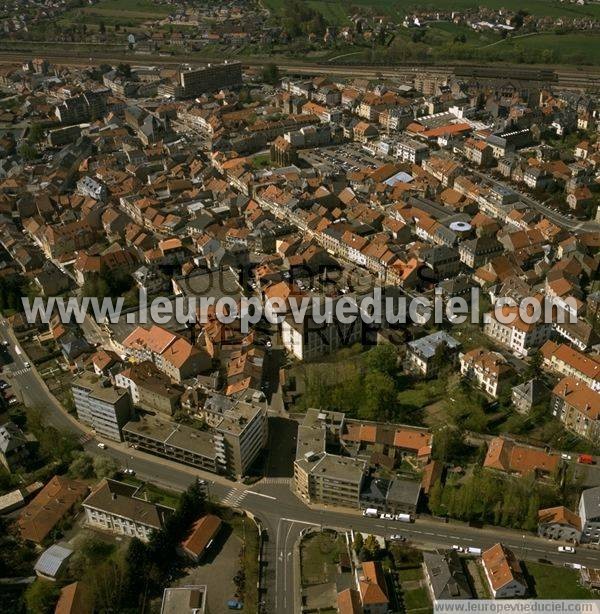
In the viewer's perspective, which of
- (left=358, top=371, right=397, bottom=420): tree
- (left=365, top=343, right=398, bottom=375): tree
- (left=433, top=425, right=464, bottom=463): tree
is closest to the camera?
(left=433, top=425, right=464, bottom=463): tree

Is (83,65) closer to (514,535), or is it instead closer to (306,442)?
(306,442)

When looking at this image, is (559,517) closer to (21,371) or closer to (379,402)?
(379,402)

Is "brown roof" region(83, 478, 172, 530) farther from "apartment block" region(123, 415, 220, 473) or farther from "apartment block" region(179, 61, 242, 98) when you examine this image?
"apartment block" region(179, 61, 242, 98)

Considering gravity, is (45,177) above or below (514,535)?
above

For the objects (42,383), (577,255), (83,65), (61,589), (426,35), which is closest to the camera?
(61,589)

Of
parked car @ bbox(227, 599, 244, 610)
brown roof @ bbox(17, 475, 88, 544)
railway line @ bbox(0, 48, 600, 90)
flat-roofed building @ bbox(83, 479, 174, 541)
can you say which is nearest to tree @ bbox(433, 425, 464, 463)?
parked car @ bbox(227, 599, 244, 610)

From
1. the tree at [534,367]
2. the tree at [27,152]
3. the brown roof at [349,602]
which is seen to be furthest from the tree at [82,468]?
the tree at [27,152]

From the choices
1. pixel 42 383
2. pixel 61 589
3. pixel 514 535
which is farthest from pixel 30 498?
pixel 514 535
